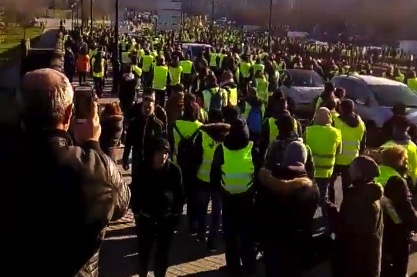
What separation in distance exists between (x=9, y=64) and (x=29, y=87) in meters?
21.0

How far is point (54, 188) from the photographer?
9.14ft

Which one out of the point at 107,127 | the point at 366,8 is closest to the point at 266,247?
the point at 107,127

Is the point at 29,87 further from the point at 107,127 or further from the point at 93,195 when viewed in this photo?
the point at 107,127

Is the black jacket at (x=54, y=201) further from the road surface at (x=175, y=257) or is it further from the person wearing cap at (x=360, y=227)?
the road surface at (x=175, y=257)

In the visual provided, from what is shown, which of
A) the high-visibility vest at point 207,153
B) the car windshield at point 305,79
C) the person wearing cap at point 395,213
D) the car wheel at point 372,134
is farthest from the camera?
the car windshield at point 305,79

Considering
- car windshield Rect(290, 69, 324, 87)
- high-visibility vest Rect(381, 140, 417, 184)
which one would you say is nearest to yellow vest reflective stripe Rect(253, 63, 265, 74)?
car windshield Rect(290, 69, 324, 87)

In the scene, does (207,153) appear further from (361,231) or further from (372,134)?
(372,134)

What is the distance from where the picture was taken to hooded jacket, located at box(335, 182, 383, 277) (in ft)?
18.3

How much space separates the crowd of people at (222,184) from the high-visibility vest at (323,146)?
15 mm

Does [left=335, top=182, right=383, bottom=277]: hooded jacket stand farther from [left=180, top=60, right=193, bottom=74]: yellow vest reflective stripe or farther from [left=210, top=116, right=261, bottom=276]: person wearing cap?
[left=180, top=60, right=193, bottom=74]: yellow vest reflective stripe

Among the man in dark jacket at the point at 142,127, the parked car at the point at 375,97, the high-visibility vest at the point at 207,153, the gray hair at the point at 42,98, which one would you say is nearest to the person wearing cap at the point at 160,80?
the parked car at the point at 375,97

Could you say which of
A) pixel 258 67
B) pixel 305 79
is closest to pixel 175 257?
pixel 258 67

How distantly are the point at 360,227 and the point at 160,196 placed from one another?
2.09 m

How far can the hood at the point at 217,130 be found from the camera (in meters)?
8.48
